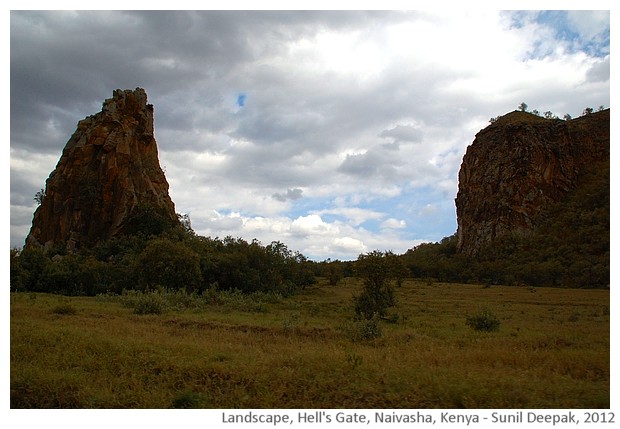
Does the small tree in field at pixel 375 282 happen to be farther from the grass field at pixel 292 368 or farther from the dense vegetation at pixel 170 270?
the dense vegetation at pixel 170 270

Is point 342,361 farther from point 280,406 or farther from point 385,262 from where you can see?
point 385,262

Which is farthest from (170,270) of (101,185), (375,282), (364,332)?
(101,185)

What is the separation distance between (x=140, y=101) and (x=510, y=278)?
5726 centimetres

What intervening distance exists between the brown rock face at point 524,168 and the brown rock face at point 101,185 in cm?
6171

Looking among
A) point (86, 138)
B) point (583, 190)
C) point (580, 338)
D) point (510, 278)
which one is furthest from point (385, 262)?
point (583, 190)

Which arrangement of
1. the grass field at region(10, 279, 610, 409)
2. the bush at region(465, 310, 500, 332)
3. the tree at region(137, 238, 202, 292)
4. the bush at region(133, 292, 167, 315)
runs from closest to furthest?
the grass field at region(10, 279, 610, 409) < the bush at region(465, 310, 500, 332) < the bush at region(133, 292, 167, 315) < the tree at region(137, 238, 202, 292)

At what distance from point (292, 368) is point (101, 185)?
57.3 meters

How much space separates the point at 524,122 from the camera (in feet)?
300

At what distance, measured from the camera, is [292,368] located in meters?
10.7

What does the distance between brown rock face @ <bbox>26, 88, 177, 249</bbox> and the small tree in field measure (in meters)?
40.1

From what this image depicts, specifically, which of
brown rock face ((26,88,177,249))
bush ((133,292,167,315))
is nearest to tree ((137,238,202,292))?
bush ((133,292,167,315))

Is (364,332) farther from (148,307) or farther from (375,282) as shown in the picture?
(148,307)

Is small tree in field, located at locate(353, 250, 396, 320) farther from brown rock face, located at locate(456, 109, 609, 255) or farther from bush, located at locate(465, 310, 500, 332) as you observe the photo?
brown rock face, located at locate(456, 109, 609, 255)

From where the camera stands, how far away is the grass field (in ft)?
28.6
